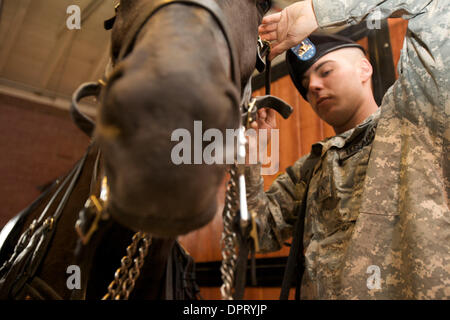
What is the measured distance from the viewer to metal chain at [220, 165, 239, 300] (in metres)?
0.42

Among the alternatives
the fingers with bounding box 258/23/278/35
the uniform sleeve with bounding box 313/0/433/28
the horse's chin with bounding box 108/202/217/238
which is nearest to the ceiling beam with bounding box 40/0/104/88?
the fingers with bounding box 258/23/278/35

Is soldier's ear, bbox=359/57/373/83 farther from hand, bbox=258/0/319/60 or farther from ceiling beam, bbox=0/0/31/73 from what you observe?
ceiling beam, bbox=0/0/31/73

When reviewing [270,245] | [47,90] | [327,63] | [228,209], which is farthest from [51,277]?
[47,90]

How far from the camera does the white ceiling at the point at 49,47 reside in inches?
54.7

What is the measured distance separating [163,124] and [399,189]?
26.5 inches

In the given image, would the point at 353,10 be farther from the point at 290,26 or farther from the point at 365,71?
the point at 365,71

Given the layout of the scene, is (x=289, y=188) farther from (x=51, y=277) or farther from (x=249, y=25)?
(x=51, y=277)

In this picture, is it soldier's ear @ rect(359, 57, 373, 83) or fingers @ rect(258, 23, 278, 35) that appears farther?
soldier's ear @ rect(359, 57, 373, 83)

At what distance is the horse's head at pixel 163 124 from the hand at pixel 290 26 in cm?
59

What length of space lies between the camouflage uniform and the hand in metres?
0.03

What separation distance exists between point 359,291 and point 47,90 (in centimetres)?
236

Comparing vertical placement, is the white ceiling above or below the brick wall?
above

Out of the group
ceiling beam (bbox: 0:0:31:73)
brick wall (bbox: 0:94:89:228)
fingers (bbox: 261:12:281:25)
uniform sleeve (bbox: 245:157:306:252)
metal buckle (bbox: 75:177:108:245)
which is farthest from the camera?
brick wall (bbox: 0:94:89:228)

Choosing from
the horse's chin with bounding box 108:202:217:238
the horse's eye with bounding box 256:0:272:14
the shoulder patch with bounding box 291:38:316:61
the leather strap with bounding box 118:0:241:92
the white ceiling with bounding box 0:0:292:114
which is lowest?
the horse's chin with bounding box 108:202:217:238
